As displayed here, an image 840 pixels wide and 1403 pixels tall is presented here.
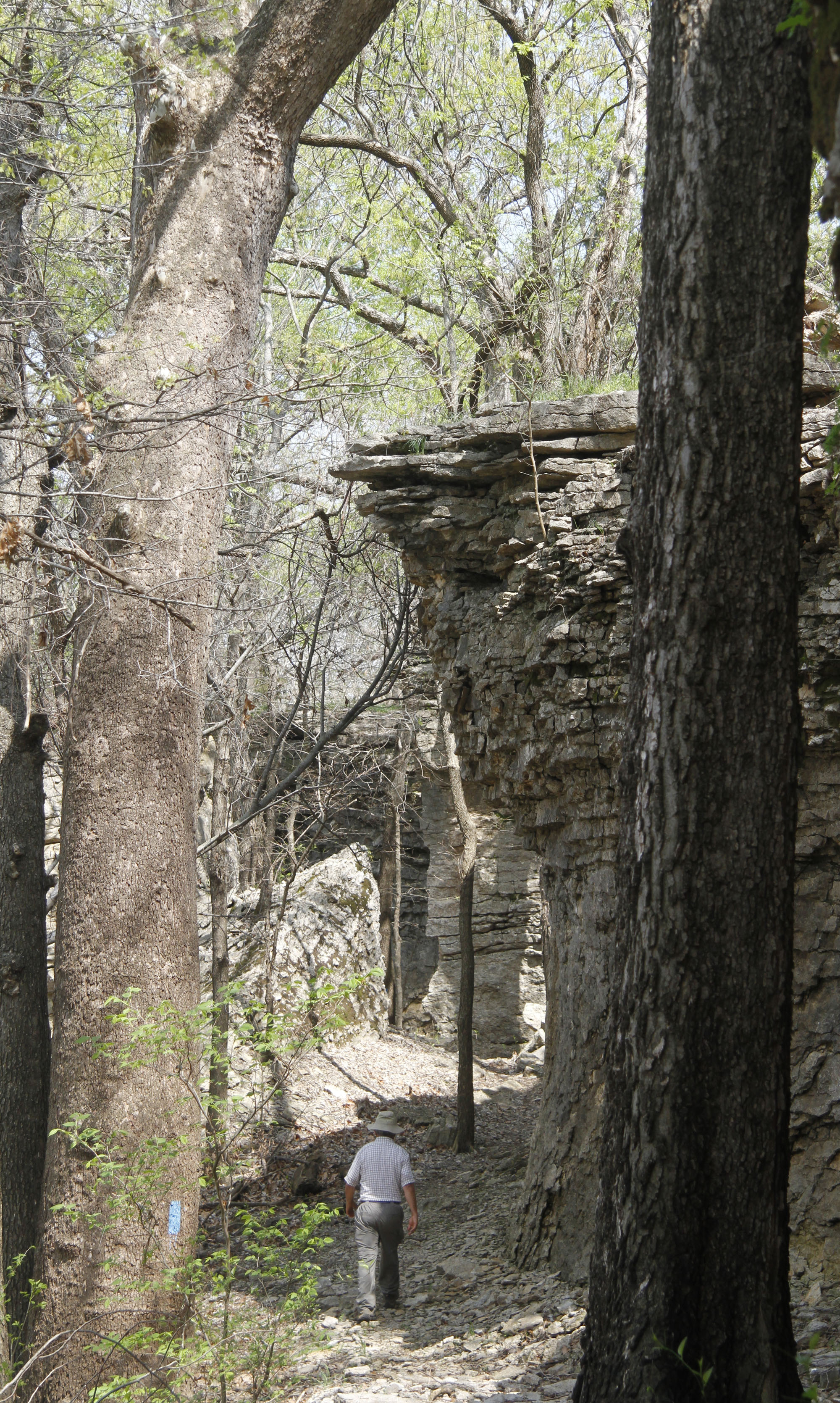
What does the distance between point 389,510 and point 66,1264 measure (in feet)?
18.9

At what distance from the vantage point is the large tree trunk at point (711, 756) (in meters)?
2.96

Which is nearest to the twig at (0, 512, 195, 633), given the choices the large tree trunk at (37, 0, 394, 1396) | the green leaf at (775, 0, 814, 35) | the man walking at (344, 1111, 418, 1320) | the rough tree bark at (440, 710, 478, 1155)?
the large tree trunk at (37, 0, 394, 1396)

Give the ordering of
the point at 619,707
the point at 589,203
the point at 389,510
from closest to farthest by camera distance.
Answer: the point at 619,707 < the point at 389,510 < the point at 589,203

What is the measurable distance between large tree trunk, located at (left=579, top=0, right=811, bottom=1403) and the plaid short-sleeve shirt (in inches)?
193

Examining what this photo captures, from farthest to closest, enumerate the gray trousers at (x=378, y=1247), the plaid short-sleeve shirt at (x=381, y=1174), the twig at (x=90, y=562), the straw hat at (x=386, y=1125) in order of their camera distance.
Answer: the straw hat at (x=386, y=1125) < the plaid short-sleeve shirt at (x=381, y=1174) < the gray trousers at (x=378, y=1247) < the twig at (x=90, y=562)

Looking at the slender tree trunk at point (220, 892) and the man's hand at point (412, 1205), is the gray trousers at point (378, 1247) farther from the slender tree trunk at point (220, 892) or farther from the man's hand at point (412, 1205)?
the slender tree trunk at point (220, 892)

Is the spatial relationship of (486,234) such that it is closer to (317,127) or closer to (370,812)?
(317,127)

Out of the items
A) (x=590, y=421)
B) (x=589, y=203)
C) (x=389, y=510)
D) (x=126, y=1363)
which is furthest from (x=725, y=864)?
(x=589, y=203)

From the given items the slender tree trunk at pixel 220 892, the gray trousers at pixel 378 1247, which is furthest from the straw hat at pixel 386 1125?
the slender tree trunk at pixel 220 892

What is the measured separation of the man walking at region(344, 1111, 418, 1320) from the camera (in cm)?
750

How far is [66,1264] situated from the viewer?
4.99 metres

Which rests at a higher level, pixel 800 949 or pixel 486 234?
pixel 486 234

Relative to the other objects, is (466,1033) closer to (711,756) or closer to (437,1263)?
(437,1263)

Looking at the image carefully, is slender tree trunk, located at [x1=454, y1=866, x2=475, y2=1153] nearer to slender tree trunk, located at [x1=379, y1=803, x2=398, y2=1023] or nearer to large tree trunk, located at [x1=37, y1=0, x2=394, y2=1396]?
slender tree trunk, located at [x1=379, y1=803, x2=398, y2=1023]
